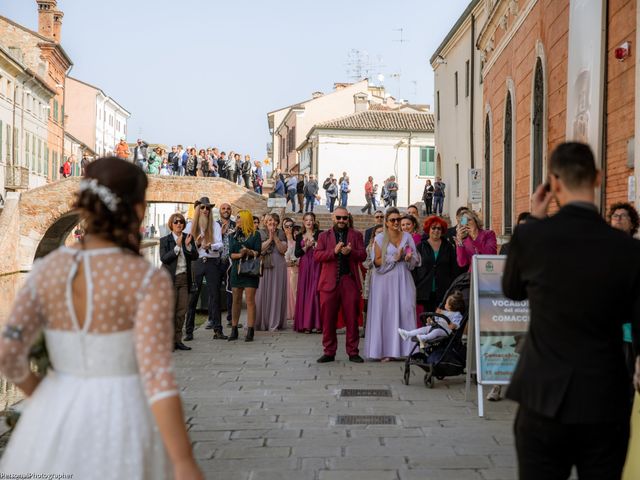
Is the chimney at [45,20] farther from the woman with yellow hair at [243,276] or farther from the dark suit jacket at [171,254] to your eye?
the dark suit jacket at [171,254]

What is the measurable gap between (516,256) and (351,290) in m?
7.75

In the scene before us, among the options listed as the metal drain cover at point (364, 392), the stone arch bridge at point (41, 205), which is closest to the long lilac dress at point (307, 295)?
the metal drain cover at point (364, 392)

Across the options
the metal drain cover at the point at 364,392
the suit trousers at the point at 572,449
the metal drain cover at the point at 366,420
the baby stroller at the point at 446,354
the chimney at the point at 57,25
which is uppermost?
the chimney at the point at 57,25

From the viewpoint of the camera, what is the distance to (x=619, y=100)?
10352mm

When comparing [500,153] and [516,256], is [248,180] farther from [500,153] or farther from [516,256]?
[516,256]

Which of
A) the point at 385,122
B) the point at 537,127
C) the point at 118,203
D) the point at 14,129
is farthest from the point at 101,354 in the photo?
the point at 385,122

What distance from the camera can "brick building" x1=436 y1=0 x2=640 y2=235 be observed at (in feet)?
33.7

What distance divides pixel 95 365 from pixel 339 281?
27.6 ft

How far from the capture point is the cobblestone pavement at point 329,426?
6.07 metres

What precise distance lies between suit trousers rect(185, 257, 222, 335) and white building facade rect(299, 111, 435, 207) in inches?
1761

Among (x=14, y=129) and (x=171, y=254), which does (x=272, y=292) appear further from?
(x=14, y=129)

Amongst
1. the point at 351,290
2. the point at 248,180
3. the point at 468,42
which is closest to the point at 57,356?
the point at 351,290

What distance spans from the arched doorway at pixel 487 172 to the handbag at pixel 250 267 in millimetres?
12019

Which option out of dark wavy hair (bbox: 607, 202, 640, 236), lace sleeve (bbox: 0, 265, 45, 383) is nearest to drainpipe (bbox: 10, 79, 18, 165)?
dark wavy hair (bbox: 607, 202, 640, 236)
